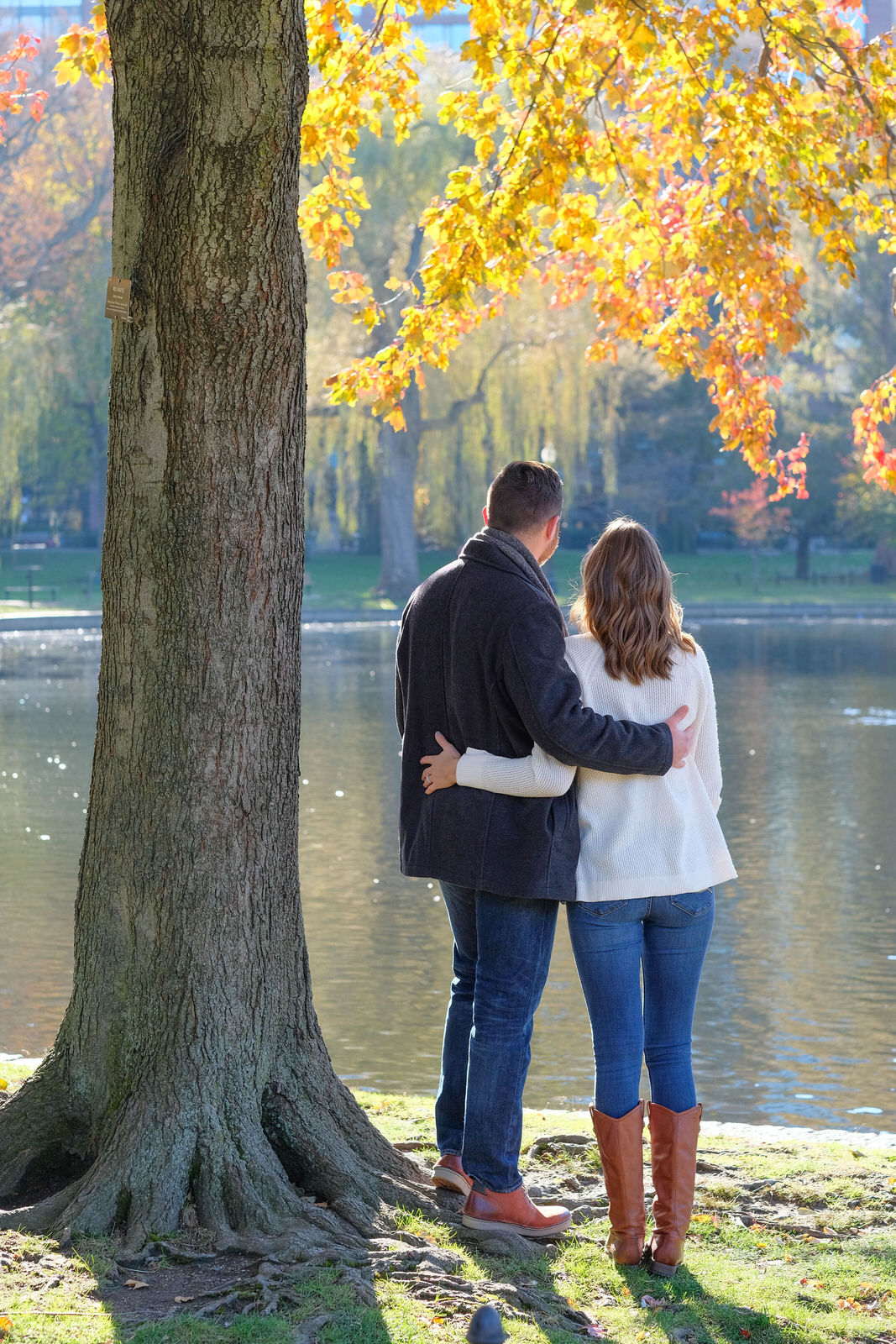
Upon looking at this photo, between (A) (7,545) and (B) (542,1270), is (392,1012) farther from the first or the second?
(A) (7,545)

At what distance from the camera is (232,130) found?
3799mm

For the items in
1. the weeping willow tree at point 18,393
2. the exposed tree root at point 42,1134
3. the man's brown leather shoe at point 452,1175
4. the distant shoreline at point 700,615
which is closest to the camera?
the exposed tree root at point 42,1134

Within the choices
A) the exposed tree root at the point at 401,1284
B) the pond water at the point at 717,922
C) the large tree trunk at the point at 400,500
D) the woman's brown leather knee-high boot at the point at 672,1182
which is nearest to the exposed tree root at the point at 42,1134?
the exposed tree root at the point at 401,1284

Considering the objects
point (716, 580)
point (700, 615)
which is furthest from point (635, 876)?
point (716, 580)

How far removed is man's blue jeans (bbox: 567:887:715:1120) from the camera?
3.64m

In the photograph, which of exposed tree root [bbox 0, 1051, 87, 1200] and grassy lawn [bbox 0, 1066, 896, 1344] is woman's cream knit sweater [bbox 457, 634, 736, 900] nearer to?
grassy lawn [bbox 0, 1066, 896, 1344]

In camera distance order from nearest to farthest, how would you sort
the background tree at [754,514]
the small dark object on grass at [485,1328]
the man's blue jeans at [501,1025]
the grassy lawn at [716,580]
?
1. the small dark object on grass at [485,1328]
2. the man's blue jeans at [501,1025]
3. the grassy lawn at [716,580]
4. the background tree at [754,514]

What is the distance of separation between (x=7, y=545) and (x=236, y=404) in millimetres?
51968

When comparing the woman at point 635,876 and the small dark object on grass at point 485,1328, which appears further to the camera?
the woman at point 635,876

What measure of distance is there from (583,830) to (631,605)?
54 centimetres

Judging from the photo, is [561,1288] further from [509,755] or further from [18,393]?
[18,393]

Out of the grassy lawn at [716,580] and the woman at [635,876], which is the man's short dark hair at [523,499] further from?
the grassy lawn at [716,580]

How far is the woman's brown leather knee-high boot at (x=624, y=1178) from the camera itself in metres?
3.67

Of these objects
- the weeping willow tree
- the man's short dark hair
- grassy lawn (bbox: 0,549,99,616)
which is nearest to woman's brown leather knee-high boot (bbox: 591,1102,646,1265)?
the man's short dark hair
